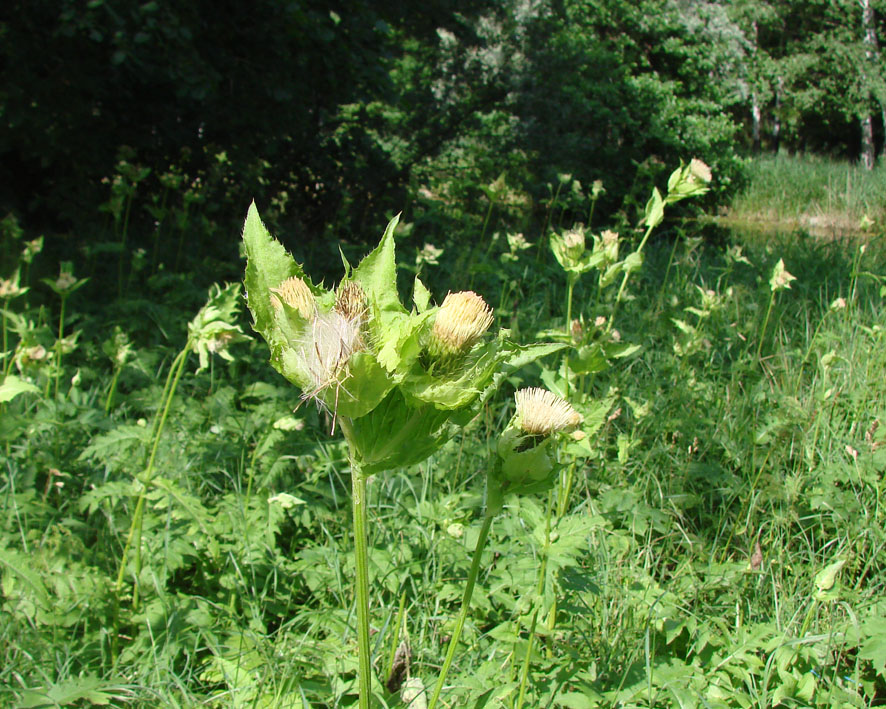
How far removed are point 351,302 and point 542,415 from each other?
0.33 m

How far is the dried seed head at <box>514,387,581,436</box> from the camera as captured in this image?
3.11 feet

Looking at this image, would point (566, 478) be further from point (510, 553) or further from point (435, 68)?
point (435, 68)

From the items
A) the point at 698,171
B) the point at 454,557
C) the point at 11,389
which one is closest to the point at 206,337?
the point at 11,389

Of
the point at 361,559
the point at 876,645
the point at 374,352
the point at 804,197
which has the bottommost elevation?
the point at 804,197

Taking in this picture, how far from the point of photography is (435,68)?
6141 millimetres

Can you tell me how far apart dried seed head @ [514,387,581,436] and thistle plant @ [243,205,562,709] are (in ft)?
0.38

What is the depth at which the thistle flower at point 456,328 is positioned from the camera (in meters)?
0.78

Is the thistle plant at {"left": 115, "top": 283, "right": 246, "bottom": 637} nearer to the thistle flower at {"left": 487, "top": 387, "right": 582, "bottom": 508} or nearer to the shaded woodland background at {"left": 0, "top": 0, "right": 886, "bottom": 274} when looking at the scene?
the thistle flower at {"left": 487, "top": 387, "right": 582, "bottom": 508}

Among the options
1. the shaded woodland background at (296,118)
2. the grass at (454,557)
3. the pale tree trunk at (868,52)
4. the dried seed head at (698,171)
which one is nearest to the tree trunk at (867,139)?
the pale tree trunk at (868,52)

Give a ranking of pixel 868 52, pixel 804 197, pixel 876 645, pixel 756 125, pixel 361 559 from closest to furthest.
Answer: pixel 361 559
pixel 876 645
pixel 804 197
pixel 868 52
pixel 756 125

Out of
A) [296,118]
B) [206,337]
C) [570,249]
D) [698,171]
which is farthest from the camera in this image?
[296,118]

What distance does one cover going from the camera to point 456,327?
783 mm

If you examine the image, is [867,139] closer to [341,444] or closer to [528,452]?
[341,444]

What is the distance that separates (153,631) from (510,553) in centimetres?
89
